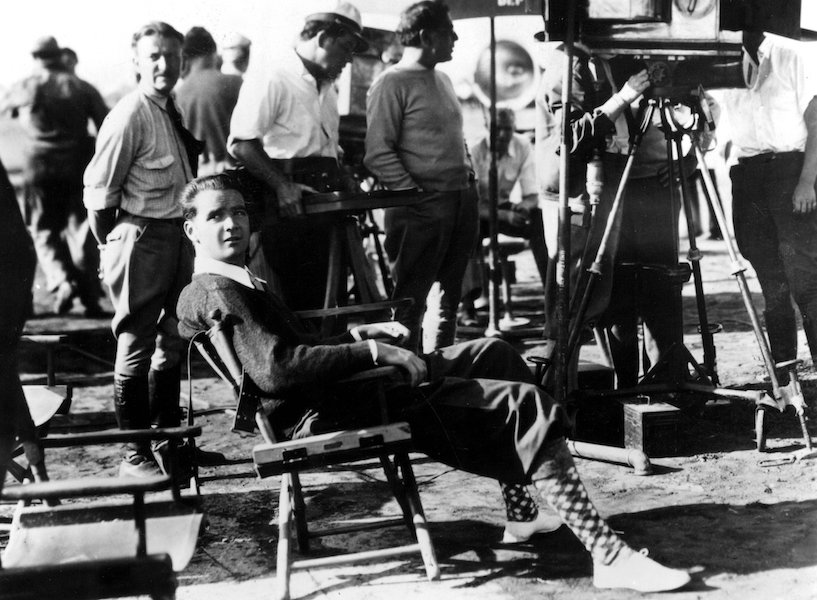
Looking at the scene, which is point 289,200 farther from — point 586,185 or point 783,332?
point 783,332

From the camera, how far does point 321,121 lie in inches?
188

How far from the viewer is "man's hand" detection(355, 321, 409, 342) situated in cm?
324

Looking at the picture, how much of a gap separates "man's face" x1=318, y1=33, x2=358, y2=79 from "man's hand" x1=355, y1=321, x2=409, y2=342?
1.89 metres

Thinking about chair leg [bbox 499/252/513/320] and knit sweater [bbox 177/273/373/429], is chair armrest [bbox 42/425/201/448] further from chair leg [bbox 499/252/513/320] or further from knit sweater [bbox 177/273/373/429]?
chair leg [bbox 499/252/513/320]

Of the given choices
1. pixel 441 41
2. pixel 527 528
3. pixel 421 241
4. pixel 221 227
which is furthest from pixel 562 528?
pixel 441 41

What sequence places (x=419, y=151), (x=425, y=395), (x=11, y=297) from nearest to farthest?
1. (x=11, y=297)
2. (x=425, y=395)
3. (x=419, y=151)

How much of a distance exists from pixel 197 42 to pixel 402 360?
426 cm

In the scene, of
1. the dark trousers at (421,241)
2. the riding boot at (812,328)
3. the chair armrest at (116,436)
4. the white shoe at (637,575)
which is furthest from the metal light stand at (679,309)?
the chair armrest at (116,436)

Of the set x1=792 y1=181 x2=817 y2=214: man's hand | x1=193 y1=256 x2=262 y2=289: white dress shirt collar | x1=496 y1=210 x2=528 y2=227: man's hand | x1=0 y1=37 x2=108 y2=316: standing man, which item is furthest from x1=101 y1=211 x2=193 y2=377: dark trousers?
x1=496 y1=210 x2=528 y2=227: man's hand

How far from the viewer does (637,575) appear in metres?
2.89

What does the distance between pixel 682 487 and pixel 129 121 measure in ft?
9.03

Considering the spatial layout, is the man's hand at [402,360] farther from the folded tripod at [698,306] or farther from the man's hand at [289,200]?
the man's hand at [289,200]

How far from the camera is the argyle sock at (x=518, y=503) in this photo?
130 inches

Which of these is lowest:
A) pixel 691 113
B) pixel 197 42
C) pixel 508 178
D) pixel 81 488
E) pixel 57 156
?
pixel 81 488
